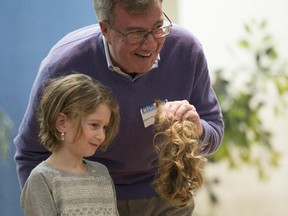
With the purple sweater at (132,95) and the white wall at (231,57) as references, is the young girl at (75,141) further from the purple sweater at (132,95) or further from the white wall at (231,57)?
the white wall at (231,57)

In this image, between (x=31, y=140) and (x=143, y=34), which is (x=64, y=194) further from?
(x=143, y=34)

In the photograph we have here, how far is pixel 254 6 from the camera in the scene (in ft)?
15.3

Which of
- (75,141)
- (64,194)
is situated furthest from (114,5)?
(64,194)

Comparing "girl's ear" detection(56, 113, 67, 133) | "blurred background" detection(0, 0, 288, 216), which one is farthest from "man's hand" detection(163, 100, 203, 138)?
"blurred background" detection(0, 0, 288, 216)

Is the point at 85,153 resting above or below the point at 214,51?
above

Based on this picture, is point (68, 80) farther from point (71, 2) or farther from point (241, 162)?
point (241, 162)

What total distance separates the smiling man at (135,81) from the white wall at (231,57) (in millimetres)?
1849

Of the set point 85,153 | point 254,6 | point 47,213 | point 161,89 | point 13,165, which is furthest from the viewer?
point 254,6

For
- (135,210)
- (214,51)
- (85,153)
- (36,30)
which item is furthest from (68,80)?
(214,51)

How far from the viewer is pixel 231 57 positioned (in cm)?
470

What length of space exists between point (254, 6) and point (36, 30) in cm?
183

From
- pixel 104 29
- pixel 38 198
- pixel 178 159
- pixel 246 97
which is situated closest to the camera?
pixel 38 198

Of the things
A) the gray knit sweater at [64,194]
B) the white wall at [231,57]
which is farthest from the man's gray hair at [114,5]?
the white wall at [231,57]

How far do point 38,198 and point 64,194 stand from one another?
9 centimetres
